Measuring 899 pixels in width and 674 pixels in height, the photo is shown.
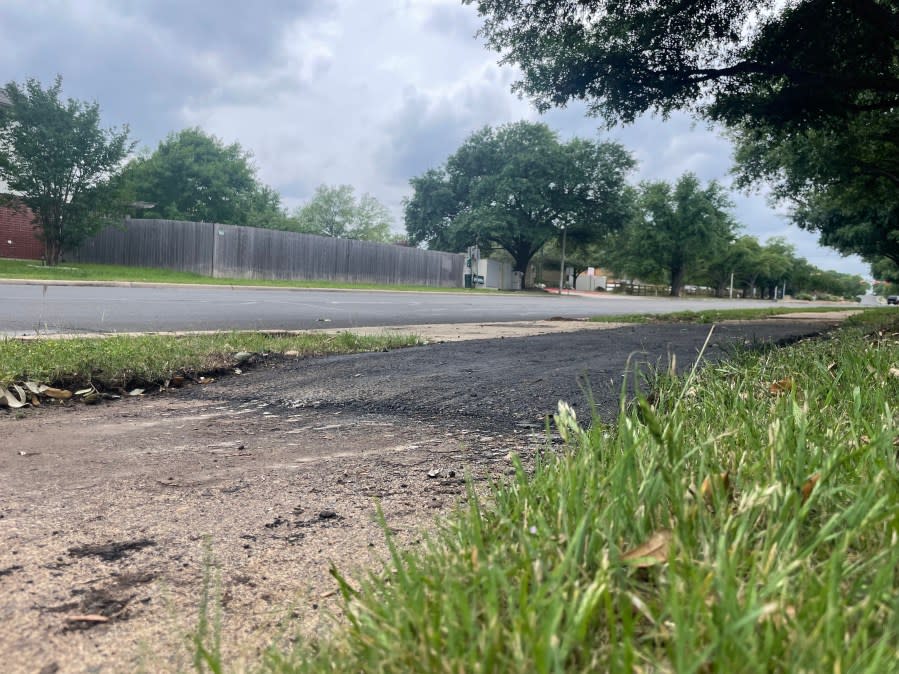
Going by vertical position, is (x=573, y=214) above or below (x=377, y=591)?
above

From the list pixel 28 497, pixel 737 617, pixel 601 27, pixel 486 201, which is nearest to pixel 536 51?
pixel 601 27

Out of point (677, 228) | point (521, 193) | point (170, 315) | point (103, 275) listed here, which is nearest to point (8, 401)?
point (170, 315)

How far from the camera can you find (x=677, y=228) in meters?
61.2

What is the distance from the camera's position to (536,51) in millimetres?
A: 10664

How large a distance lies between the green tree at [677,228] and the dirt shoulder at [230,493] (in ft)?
191

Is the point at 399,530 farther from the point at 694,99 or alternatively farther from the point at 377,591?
the point at 694,99

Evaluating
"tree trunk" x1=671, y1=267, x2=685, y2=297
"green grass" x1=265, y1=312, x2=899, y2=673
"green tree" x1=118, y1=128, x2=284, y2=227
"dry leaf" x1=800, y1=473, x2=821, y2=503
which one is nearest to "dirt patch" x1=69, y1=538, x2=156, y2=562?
"green grass" x1=265, y1=312, x2=899, y2=673

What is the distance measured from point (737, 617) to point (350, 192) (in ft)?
259

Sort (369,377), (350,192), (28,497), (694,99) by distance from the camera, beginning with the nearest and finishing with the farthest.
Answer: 1. (28,497)
2. (369,377)
3. (694,99)
4. (350,192)

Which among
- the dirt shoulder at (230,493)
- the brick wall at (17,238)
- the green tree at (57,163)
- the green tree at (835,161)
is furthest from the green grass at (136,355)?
the brick wall at (17,238)

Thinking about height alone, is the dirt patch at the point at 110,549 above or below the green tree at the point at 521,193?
below

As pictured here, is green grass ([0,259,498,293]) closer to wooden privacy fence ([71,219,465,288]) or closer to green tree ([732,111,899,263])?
A: wooden privacy fence ([71,219,465,288])

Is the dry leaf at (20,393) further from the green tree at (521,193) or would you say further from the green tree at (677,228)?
the green tree at (677,228)

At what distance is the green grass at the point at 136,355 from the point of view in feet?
13.2
